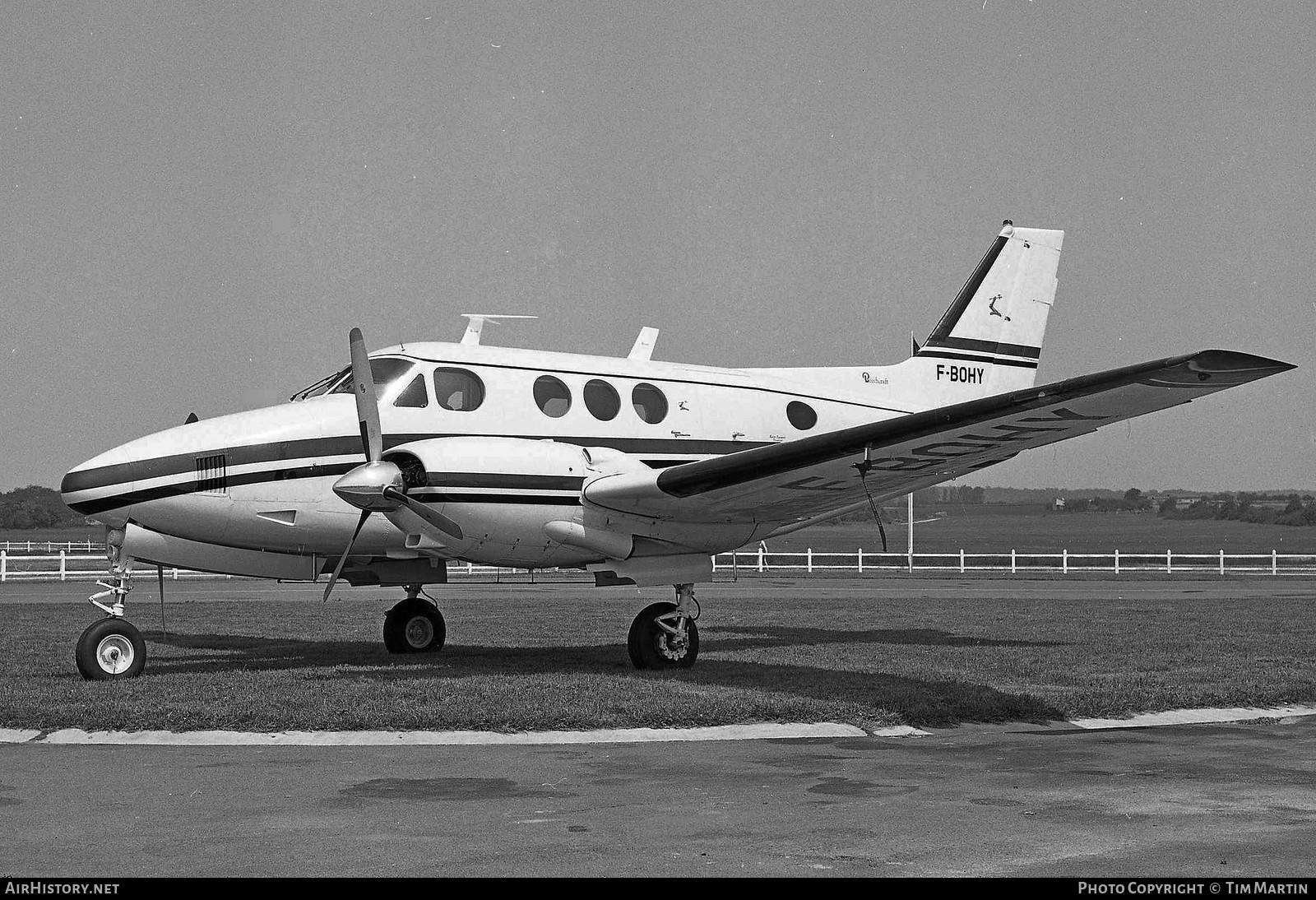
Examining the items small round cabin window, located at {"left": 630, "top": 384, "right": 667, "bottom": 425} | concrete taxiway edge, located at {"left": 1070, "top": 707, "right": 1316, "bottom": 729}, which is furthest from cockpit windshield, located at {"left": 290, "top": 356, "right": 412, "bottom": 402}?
concrete taxiway edge, located at {"left": 1070, "top": 707, "right": 1316, "bottom": 729}

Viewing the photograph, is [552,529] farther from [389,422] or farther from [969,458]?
[969,458]

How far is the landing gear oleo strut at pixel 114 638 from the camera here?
14773 millimetres

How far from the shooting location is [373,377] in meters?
15.9

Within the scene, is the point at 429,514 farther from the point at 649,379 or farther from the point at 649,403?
the point at 649,379

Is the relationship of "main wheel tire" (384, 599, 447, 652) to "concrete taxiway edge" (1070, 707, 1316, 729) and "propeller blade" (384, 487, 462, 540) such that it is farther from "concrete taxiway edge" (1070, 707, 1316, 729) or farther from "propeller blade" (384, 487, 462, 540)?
"concrete taxiway edge" (1070, 707, 1316, 729)

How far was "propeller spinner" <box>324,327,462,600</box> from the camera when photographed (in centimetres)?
1405

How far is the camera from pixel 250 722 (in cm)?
1215

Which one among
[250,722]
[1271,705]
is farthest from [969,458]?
[250,722]

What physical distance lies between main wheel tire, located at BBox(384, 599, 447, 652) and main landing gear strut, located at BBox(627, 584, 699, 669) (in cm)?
397

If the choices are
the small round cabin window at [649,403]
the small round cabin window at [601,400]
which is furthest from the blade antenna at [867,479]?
the small round cabin window at [601,400]

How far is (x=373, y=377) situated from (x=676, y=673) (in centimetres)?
502

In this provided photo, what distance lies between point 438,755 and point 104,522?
20.3 ft

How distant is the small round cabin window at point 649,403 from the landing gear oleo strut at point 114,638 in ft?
20.6

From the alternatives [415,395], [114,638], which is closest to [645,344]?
[415,395]
